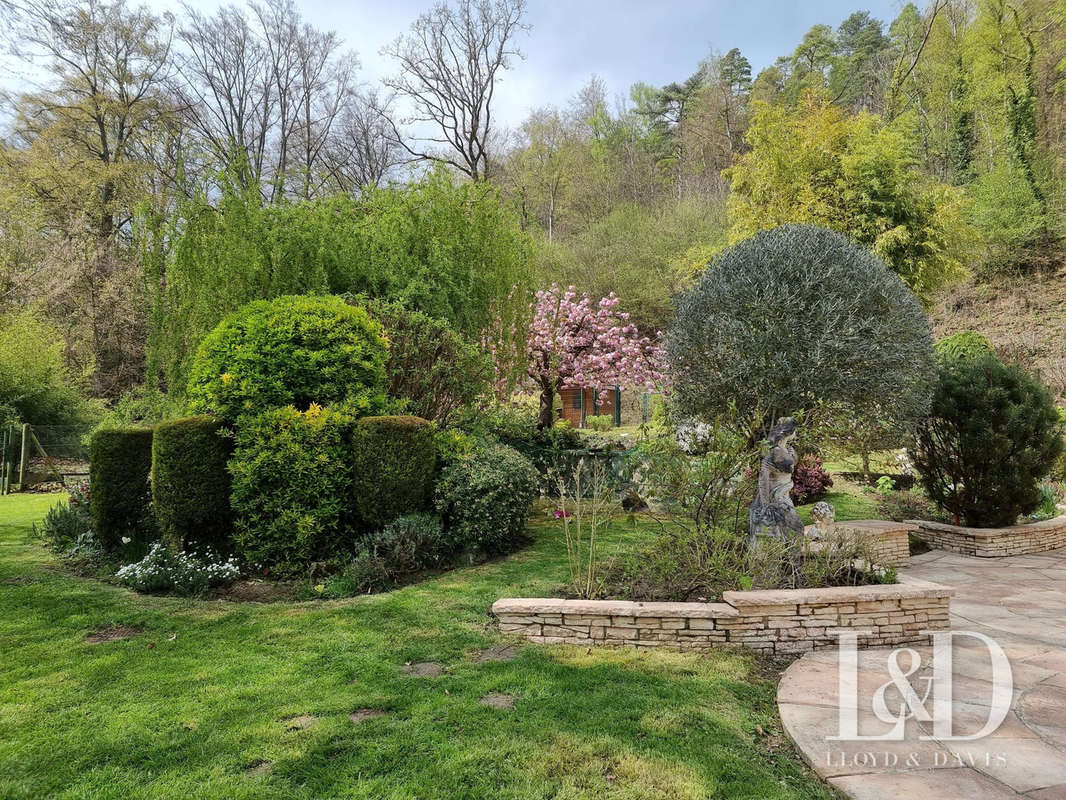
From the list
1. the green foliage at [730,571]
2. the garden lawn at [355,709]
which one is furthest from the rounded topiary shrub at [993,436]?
the garden lawn at [355,709]

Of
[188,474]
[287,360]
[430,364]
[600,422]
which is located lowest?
[188,474]

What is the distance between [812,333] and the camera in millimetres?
5566

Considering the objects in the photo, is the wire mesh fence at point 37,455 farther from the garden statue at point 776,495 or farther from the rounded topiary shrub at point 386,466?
the garden statue at point 776,495

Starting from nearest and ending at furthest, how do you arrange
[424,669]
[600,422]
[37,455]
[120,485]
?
[424,669] < [120,485] < [37,455] < [600,422]

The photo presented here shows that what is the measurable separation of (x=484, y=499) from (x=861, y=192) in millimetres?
12355

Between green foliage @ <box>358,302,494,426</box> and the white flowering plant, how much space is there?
2452mm

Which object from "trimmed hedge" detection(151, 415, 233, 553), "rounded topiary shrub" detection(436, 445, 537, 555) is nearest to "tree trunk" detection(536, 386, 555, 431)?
"rounded topiary shrub" detection(436, 445, 537, 555)

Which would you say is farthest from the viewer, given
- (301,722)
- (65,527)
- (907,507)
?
(907,507)

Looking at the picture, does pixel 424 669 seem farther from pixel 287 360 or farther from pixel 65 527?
pixel 65 527

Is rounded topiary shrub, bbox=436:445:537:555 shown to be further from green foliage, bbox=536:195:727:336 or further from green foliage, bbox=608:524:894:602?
green foliage, bbox=536:195:727:336

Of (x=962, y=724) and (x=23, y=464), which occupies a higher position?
(x=23, y=464)

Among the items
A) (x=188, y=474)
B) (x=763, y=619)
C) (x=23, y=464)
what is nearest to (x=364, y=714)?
(x=763, y=619)

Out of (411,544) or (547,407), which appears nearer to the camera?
(411,544)

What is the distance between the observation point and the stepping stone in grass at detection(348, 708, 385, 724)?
107 inches
